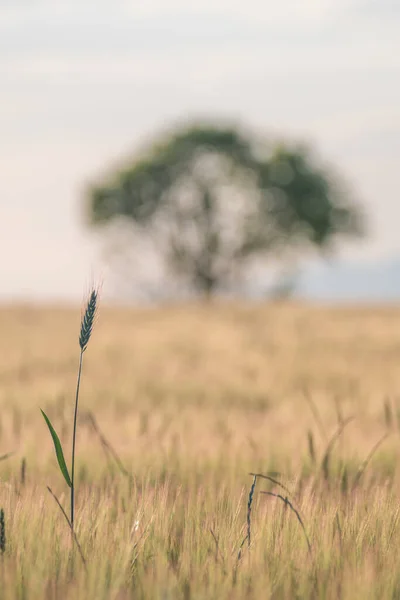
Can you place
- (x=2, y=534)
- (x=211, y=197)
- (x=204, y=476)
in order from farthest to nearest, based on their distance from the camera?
(x=211, y=197) → (x=204, y=476) → (x=2, y=534)

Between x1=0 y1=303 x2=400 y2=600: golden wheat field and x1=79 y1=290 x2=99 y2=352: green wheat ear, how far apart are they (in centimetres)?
40

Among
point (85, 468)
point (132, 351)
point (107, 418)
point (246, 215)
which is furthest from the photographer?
point (246, 215)

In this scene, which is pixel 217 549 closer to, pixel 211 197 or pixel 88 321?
pixel 88 321

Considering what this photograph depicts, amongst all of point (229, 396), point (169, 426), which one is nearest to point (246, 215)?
point (229, 396)

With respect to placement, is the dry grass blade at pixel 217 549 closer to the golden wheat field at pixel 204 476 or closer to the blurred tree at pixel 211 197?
the golden wheat field at pixel 204 476

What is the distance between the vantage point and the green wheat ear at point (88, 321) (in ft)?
5.67

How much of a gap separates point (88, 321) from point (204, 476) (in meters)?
1.36

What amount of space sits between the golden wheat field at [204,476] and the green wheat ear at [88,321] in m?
0.40

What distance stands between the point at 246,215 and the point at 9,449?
77.8ft

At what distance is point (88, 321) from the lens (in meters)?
1.75

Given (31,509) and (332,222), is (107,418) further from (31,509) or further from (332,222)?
(332,222)

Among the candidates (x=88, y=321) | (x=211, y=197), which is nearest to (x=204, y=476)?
(x=88, y=321)

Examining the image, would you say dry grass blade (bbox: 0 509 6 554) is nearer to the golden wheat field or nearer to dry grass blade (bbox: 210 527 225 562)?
the golden wheat field

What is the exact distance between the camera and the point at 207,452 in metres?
3.29
